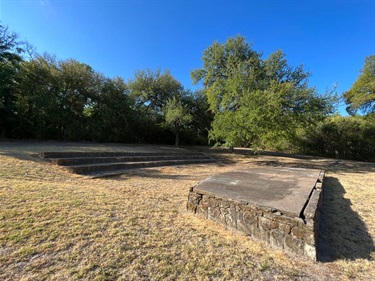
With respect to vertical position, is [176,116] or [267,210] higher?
[176,116]

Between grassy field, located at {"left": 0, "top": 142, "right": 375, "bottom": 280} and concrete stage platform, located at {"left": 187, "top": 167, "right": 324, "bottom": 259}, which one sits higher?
concrete stage platform, located at {"left": 187, "top": 167, "right": 324, "bottom": 259}

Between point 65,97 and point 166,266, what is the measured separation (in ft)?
44.6

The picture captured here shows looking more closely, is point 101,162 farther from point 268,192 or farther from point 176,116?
point 176,116

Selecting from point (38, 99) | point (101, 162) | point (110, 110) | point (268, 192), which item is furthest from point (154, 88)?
point (268, 192)

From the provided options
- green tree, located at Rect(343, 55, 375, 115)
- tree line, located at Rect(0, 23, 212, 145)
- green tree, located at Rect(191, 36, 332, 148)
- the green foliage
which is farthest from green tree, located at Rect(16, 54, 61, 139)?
green tree, located at Rect(343, 55, 375, 115)

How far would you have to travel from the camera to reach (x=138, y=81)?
1498 cm

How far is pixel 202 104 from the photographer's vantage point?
1493cm

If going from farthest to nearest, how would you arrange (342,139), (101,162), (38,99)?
(342,139) → (38,99) → (101,162)

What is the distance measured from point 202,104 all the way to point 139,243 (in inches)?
538

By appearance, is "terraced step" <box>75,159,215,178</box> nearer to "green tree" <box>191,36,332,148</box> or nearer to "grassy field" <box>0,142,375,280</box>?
"grassy field" <box>0,142,375,280</box>

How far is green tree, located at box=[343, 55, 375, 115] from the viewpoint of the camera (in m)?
12.2

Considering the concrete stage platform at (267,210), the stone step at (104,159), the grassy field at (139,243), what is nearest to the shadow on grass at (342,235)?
the grassy field at (139,243)

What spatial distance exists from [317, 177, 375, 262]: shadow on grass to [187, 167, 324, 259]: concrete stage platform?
23 cm

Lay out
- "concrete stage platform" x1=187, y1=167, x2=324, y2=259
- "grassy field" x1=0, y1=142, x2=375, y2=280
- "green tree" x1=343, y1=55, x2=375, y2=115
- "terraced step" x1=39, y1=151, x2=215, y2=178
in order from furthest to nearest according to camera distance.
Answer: "green tree" x1=343, y1=55, x2=375, y2=115 → "terraced step" x1=39, y1=151, x2=215, y2=178 → "concrete stage platform" x1=187, y1=167, x2=324, y2=259 → "grassy field" x1=0, y1=142, x2=375, y2=280
